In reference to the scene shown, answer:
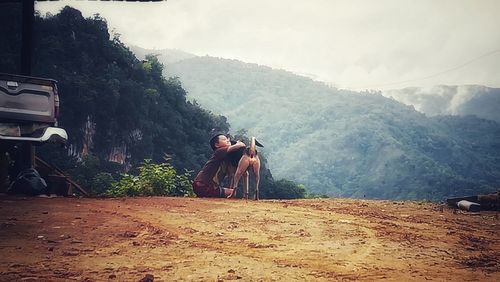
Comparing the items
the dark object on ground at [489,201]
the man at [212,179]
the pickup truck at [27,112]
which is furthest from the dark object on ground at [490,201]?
the pickup truck at [27,112]

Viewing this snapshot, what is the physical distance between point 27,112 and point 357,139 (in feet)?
444

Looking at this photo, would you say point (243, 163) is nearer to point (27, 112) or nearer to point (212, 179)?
point (212, 179)

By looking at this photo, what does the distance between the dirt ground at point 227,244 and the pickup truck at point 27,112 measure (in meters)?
1.47

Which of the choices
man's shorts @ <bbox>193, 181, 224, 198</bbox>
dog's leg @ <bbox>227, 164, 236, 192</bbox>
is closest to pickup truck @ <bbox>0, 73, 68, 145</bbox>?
man's shorts @ <bbox>193, 181, 224, 198</bbox>

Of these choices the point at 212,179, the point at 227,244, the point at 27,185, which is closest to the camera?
the point at 227,244

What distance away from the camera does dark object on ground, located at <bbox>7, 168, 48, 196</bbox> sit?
7836 millimetres

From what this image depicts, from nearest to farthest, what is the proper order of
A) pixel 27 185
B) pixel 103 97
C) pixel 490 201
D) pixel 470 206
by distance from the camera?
pixel 27 185, pixel 470 206, pixel 490 201, pixel 103 97

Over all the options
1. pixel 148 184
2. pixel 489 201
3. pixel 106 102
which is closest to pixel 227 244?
pixel 148 184

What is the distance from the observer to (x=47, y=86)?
28.2 ft

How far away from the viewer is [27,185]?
7859mm

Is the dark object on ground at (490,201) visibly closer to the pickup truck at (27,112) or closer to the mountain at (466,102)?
the pickup truck at (27,112)

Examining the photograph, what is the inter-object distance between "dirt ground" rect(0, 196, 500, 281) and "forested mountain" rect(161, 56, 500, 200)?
82.9m

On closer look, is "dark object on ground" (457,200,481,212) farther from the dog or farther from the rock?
the rock

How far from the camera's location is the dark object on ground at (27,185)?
7.84 m
